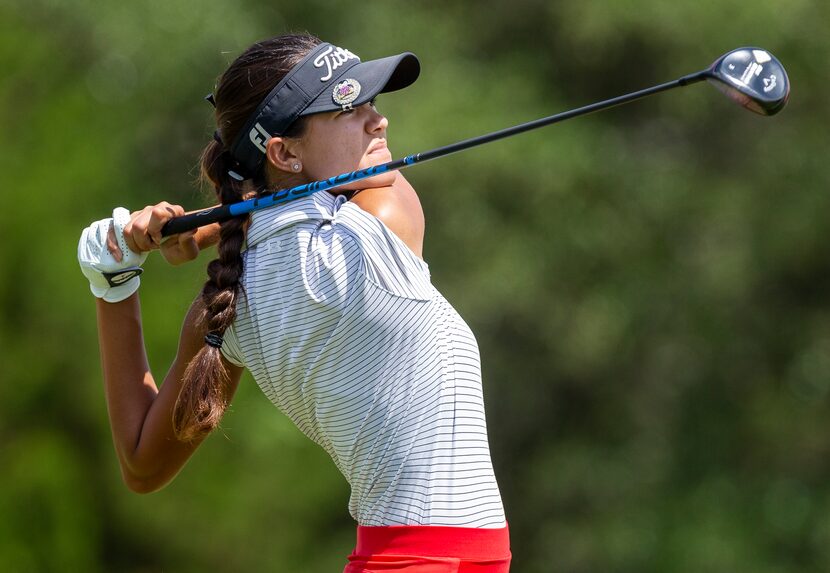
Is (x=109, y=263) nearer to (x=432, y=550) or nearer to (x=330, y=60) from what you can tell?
(x=330, y=60)

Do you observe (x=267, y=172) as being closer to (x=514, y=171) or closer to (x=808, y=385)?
(x=514, y=171)

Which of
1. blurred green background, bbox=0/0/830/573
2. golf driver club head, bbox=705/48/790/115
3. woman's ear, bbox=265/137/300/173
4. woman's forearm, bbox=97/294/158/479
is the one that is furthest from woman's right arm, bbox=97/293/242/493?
blurred green background, bbox=0/0/830/573

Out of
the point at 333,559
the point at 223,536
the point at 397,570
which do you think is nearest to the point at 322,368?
the point at 397,570

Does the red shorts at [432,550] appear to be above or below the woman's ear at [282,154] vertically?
below

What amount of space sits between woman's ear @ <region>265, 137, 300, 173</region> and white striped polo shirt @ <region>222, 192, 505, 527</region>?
0.17 metres

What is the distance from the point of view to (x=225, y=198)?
220cm

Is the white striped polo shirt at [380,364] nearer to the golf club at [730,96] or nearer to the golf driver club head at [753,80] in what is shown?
the golf club at [730,96]

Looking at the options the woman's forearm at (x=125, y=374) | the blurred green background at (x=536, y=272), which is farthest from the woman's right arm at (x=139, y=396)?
the blurred green background at (x=536, y=272)

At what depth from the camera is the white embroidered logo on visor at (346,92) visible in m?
2.11

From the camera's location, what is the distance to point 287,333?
196cm

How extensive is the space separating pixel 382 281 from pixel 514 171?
20.3 feet

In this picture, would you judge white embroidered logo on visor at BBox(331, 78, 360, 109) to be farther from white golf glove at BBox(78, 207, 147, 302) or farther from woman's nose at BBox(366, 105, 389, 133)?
white golf glove at BBox(78, 207, 147, 302)

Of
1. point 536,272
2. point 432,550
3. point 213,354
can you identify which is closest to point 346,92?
point 213,354

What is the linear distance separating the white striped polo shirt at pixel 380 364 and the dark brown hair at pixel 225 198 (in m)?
0.07
